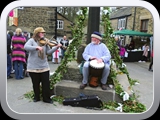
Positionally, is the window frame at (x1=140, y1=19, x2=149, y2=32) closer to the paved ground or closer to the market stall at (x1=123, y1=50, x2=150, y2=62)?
the market stall at (x1=123, y1=50, x2=150, y2=62)

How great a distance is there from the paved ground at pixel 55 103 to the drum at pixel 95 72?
67 cm

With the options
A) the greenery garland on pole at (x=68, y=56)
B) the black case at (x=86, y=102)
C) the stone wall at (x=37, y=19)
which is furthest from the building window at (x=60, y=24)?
the black case at (x=86, y=102)

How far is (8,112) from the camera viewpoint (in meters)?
2.51

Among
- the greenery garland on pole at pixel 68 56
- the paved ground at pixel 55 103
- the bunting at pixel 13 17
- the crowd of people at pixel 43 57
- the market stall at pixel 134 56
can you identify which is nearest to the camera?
the bunting at pixel 13 17

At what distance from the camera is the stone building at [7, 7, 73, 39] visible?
2.48 meters

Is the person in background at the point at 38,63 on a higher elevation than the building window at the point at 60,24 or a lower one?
lower

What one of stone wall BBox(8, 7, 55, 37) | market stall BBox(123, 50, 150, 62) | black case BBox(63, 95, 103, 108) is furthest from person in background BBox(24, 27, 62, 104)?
market stall BBox(123, 50, 150, 62)

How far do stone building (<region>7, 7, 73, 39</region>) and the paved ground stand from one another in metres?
0.93

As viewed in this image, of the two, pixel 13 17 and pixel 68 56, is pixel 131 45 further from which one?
pixel 13 17

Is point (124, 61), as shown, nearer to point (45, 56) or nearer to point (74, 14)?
point (45, 56)

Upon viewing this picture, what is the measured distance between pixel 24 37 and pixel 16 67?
133cm

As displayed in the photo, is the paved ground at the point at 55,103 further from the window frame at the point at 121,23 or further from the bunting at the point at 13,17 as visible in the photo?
the bunting at the point at 13,17

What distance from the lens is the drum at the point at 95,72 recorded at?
3.58 m

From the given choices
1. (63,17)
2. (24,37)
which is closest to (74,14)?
(63,17)
